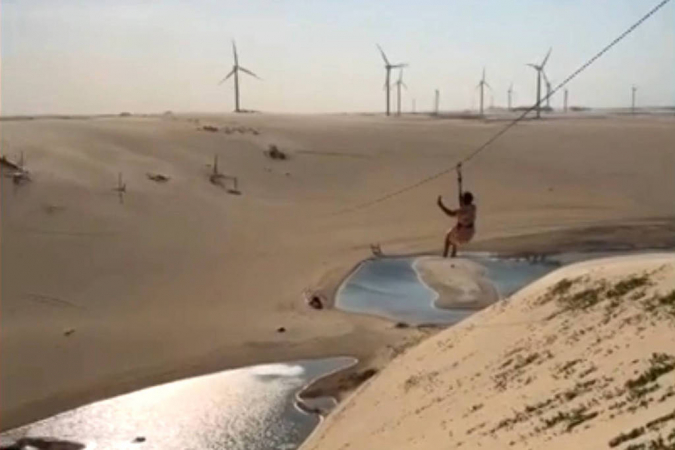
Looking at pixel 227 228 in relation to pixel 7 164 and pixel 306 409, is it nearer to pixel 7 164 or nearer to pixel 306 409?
pixel 7 164

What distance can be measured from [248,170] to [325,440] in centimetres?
3482

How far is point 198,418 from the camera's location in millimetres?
17656

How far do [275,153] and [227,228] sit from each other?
1753cm

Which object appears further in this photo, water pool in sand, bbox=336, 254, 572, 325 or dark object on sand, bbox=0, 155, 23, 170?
dark object on sand, bbox=0, 155, 23, 170

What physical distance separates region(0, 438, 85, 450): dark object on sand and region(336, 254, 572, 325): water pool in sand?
9916 mm

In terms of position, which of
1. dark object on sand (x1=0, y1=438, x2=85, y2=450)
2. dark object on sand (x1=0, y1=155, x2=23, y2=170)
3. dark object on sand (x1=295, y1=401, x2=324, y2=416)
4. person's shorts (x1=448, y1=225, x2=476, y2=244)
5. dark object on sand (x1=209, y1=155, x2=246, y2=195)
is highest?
person's shorts (x1=448, y1=225, x2=476, y2=244)

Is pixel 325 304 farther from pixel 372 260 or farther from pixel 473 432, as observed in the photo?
pixel 473 432

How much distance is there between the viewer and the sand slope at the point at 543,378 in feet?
32.7

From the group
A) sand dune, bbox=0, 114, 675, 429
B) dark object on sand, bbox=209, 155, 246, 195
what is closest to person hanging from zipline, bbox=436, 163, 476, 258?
sand dune, bbox=0, 114, 675, 429

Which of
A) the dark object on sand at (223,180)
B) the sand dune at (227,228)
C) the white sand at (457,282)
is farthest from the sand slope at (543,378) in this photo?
the dark object on sand at (223,180)

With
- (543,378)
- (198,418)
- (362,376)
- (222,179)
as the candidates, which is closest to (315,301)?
(362,376)

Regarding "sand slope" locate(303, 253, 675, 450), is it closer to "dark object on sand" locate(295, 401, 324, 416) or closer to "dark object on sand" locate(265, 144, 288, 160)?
"dark object on sand" locate(295, 401, 324, 416)

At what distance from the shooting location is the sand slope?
9970 mm

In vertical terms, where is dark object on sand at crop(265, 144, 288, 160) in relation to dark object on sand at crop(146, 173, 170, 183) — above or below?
above
